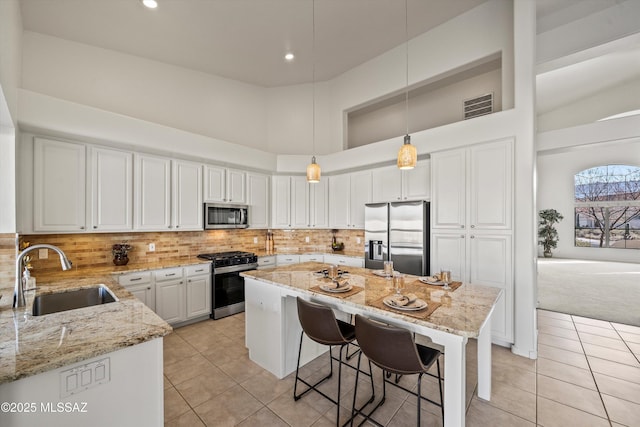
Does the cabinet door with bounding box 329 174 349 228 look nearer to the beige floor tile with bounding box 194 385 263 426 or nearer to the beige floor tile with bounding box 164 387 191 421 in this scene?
the beige floor tile with bounding box 194 385 263 426

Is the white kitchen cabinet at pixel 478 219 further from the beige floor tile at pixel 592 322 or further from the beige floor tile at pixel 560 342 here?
the beige floor tile at pixel 592 322

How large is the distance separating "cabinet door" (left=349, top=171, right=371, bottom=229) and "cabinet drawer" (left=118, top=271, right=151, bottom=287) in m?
3.24

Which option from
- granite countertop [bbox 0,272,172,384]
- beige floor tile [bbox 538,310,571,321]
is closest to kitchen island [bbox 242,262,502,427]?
granite countertop [bbox 0,272,172,384]

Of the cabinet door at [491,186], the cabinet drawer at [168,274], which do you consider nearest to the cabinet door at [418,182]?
the cabinet door at [491,186]

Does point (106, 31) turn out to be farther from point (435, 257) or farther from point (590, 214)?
point (590, 214)

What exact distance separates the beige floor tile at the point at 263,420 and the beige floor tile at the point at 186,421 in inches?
13.1

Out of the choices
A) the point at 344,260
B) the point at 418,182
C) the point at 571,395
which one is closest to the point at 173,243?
the point at 344,260

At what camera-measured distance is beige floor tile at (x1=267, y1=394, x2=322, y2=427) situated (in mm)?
1984

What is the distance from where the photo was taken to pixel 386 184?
441 cm

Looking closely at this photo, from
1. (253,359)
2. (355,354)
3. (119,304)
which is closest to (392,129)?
(355,354)

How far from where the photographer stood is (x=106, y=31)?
3348 millimetres

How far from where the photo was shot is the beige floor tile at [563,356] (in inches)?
109

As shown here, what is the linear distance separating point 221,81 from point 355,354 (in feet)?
16.1

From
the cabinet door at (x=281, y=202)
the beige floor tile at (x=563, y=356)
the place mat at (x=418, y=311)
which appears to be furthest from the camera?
the cabinet door at (x=281, y=202)
